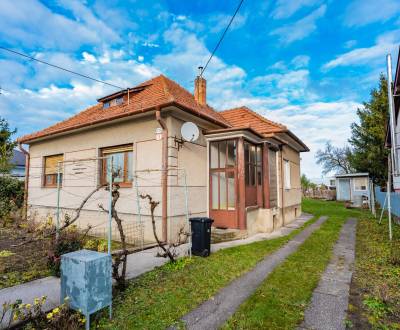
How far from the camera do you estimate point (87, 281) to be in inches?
117

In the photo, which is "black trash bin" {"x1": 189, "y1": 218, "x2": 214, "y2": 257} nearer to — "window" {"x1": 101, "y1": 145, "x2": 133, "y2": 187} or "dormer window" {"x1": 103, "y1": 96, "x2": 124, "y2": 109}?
"window" {"x1": 101, "y1": 145, "x2": 133, "y2": 187}

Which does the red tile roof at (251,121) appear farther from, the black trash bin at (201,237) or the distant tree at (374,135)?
the distant tree at (374,135)

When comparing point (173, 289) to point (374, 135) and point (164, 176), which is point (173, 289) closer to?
point (164, 176)

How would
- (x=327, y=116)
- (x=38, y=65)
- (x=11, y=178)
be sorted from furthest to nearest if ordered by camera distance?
(x=327, y=116) → (x=11, y=178) → (x=38, y=65)

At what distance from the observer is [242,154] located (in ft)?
28.3

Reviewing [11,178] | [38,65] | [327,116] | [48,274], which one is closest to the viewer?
[48,274]

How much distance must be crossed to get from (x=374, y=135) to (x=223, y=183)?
17.2 metres

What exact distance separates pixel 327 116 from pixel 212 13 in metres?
13.9

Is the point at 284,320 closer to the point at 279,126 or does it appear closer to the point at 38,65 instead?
the point at 279,126

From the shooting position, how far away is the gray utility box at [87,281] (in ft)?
9.68

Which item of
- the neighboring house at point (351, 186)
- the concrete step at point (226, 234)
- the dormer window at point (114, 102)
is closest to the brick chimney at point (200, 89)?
the dormer window at point (114, 102)

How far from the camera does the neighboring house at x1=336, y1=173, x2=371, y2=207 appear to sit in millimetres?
24844

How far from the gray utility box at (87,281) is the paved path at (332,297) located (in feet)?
8.68

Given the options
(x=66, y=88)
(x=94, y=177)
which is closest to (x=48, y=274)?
(x=94, y=177)
